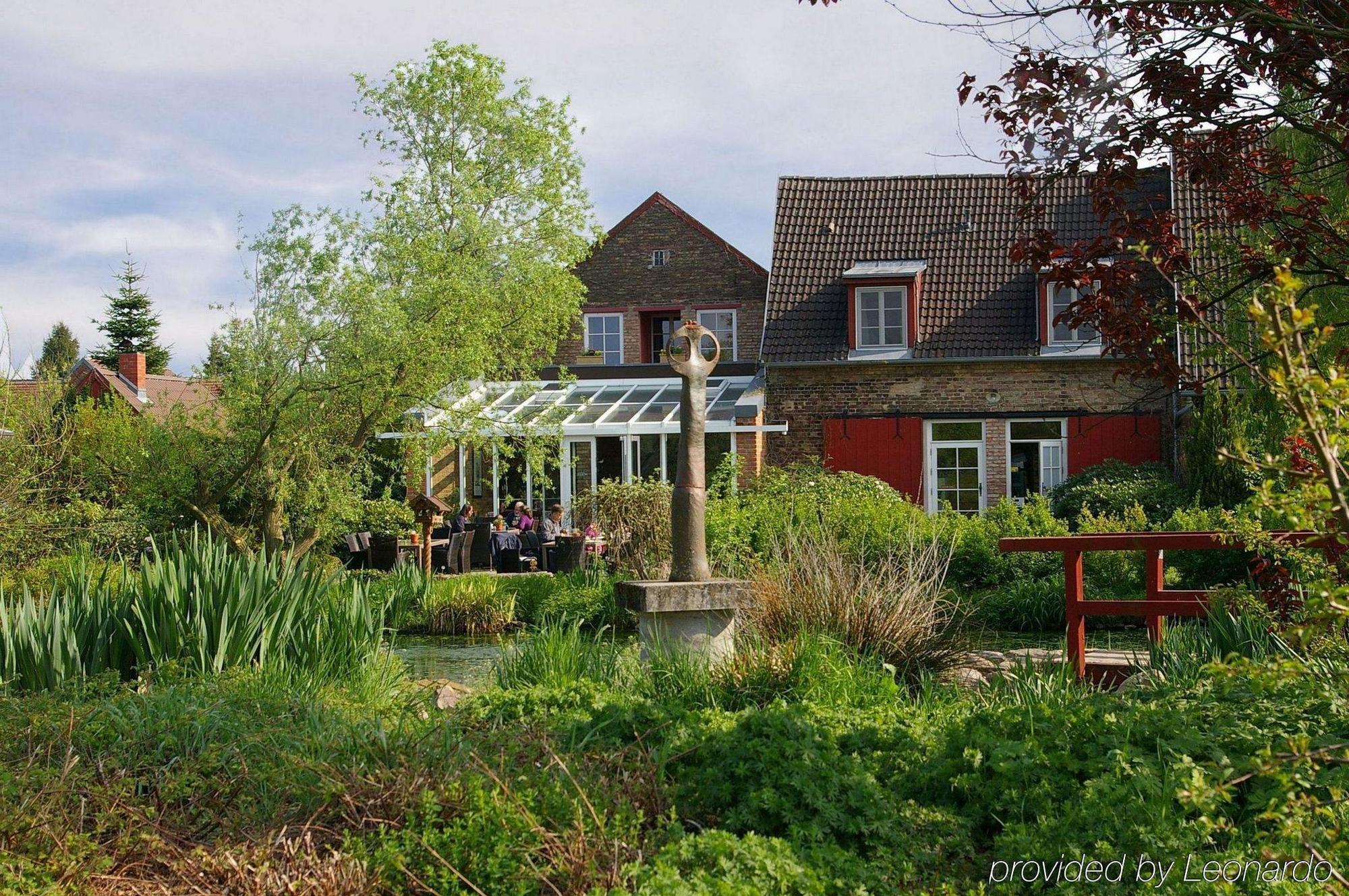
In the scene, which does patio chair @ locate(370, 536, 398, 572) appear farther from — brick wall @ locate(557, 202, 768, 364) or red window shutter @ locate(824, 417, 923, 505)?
brick wall @ locate(557, 202, 768, 364)

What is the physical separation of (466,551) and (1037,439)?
1049cm

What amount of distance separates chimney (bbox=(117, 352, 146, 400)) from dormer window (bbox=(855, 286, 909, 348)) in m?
26.9

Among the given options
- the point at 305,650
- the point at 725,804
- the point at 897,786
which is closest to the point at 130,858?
the point at 725,804

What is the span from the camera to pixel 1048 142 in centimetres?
426

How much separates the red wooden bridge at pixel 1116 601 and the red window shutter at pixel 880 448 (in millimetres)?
14554

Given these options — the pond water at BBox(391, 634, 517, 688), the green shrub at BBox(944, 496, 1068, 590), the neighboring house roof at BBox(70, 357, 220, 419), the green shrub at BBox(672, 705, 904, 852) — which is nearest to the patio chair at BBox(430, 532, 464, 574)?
the pond water at BBox(391, 634, 517, 688)

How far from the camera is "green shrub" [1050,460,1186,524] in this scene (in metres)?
16.0

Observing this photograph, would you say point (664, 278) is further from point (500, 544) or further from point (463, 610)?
point (463, 610)

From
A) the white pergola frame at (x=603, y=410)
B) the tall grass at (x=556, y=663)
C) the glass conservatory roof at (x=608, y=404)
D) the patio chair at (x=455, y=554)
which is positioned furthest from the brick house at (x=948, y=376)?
the tall grass at (x=556, y=663)

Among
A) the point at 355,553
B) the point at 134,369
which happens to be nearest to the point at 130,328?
the point at 134,369

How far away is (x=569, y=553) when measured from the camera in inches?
565

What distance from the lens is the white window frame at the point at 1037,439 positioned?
20766 mm

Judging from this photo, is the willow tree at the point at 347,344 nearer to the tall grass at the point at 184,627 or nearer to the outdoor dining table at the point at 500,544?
the outdoor dining table at the point at 500,544

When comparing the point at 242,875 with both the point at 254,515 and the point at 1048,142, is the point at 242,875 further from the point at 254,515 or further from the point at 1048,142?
the point at 254,515
